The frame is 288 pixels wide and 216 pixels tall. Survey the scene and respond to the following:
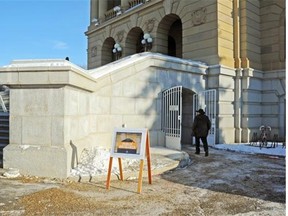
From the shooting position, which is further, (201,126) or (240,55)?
(240,55)

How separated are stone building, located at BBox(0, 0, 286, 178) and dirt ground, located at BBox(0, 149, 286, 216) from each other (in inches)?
53.4

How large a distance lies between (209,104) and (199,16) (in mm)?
4590

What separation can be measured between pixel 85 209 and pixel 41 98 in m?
3.39

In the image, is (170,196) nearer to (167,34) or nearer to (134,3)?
(167,34)

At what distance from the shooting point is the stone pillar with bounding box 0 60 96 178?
6984mm

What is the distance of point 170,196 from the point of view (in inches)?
221

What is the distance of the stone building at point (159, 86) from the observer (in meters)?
7.14

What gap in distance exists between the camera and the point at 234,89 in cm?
1518

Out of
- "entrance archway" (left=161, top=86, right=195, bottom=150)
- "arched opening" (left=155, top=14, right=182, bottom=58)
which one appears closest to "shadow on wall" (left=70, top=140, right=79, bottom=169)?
"entrance archway" (left=161, top=86, right=195, bottom=150)

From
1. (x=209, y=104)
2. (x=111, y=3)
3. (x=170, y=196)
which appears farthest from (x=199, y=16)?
(x=111, y=3)

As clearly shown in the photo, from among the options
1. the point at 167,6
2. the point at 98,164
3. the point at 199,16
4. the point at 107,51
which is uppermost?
the point at 167,6

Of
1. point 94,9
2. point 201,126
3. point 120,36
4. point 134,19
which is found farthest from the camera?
point 94,9

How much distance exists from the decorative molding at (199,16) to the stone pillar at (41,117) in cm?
971

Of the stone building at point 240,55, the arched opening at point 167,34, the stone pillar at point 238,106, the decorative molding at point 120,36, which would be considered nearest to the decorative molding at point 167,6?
the stone building at point 240,55
